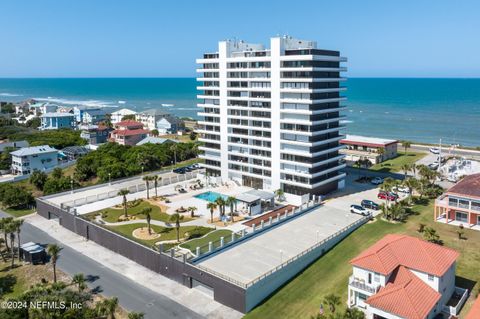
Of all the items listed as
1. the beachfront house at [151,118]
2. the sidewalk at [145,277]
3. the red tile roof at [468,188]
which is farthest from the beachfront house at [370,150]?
the beachfront house at [151,118]

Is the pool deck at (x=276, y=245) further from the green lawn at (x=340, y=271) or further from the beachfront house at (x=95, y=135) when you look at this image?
the beachfront house at (x=95, y=135)

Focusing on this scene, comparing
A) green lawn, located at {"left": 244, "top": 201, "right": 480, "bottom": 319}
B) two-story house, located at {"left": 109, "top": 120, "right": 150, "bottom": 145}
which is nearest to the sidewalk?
green lawn, located at {"left": 244, "top": 201, "right": 480, "bottom": 319}

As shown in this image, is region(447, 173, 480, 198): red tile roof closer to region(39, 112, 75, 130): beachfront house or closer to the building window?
the building window

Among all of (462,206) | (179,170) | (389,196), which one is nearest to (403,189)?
(389,196)

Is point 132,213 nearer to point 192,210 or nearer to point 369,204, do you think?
point 192,210

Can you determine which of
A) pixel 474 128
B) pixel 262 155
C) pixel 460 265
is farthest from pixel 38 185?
pixel 474 128

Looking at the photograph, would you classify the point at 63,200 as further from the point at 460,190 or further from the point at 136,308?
the point at 460,190

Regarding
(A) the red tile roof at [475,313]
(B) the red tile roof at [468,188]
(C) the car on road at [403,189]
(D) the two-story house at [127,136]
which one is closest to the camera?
(A) the red tile roof at [475,313]
